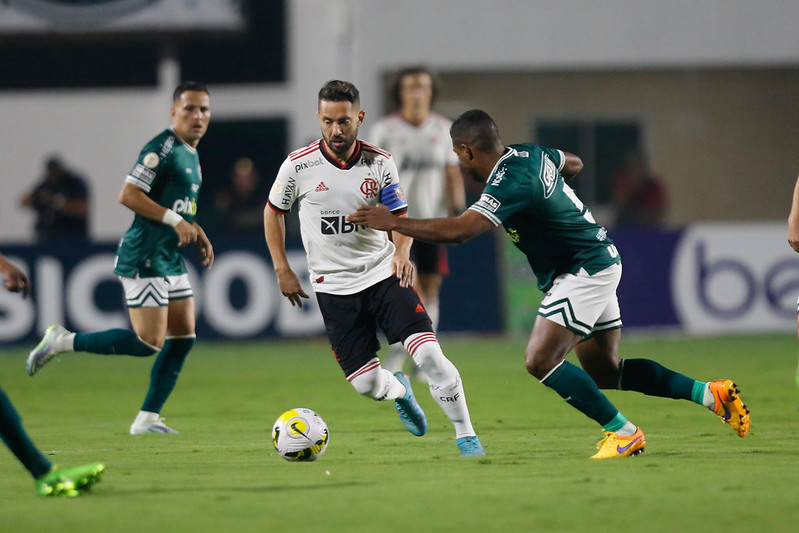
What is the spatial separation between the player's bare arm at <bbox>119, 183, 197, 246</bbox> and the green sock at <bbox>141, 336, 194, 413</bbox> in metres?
0.74

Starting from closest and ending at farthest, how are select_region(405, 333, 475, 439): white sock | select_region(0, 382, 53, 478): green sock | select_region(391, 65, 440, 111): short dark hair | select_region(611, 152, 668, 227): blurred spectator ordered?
select_region(0, 382, 53, 478): green sock < select_region(405, 333, 475, 439): white sock < select_region(391, 65, 440, 111): short dark hair < select_region(611, 152, 668, 227): blurred spectator

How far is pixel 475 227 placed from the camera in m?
6.28

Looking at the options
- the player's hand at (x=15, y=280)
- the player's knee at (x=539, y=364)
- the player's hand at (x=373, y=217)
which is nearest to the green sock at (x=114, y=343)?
the player's hand at (x=373, y=217)

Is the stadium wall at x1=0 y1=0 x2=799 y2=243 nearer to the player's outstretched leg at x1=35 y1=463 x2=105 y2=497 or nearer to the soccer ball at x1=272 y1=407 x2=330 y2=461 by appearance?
the soccer ball at x1=272 y1=407 x2=330 y2=461

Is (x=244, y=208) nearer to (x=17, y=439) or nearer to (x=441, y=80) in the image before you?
(x=441, y=80)

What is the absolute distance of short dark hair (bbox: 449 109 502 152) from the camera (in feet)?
21.1

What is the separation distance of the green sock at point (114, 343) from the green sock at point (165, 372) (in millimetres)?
102

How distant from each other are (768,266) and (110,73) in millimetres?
11696

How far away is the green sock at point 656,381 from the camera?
6773mm

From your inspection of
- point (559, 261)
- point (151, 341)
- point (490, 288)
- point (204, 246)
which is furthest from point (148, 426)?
point (490, 288)

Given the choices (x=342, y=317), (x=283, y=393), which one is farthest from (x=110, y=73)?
(x=342, y=317)

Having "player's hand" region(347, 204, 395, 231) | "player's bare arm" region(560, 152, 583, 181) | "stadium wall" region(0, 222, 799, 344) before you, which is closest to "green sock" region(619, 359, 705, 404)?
"player's bare arm" region(560, 152, 583, 181)

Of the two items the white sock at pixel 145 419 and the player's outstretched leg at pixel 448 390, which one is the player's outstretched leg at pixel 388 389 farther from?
the white sock at pixel 145 419

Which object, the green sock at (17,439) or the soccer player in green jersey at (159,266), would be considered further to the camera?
the soccer player in green jersey at (159,266)
